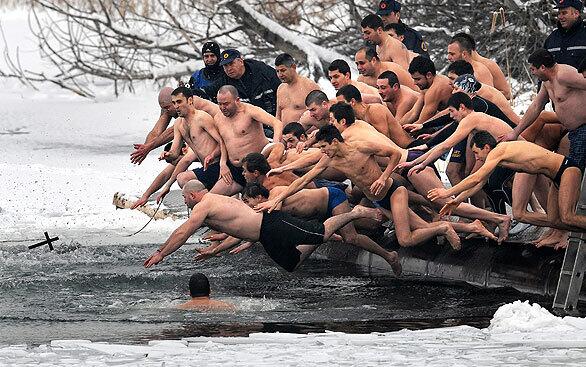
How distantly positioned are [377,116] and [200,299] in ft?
9.16

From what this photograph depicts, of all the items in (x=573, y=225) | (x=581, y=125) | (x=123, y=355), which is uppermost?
(x=581, y=125)

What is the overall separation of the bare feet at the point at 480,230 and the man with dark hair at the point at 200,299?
233cm

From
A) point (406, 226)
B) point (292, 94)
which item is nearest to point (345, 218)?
point (406, 226)

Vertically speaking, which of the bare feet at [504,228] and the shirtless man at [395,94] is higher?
the shirtless man at [395,94]

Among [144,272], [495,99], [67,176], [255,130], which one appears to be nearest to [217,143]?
[255,130]

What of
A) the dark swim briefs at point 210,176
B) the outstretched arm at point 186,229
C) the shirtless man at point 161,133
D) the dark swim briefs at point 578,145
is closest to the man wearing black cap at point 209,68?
the shirtless man at point 161,133

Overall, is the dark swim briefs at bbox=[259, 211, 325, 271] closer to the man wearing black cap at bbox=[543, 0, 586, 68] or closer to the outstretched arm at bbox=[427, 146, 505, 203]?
the outstretched arm at bbox=[427, 146, 505, 203]

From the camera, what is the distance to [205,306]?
10.6m

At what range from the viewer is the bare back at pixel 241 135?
13594mm

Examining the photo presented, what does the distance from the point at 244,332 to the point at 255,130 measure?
14.0 ft

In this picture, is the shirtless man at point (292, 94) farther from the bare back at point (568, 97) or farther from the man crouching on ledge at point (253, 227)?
the bare back at point (568, 97)

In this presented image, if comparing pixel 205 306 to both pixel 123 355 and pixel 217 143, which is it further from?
pixel 217 143

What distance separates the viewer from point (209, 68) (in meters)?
14.8

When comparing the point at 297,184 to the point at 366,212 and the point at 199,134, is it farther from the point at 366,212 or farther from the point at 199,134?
the point at 199,134
